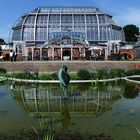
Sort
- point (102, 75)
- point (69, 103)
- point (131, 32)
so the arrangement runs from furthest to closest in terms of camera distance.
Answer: point (131, 32), point (102, 75), point (69, 103)

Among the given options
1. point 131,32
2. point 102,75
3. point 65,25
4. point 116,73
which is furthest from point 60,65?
point 131,32

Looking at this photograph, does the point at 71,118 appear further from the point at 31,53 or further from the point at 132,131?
the point at 31,53

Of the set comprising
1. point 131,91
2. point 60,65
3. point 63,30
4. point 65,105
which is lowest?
point 131,91

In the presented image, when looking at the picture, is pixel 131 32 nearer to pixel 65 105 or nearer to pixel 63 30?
pixel 63 30

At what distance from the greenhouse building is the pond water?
172 ft

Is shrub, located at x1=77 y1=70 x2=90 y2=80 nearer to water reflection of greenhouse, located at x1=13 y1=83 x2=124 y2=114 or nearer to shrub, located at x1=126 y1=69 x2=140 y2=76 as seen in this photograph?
shrub, located at x1=126 y1=69 x2=140 y2=76

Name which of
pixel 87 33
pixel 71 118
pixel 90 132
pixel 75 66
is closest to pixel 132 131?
pixel 90 132

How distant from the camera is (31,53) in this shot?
74.1 meters

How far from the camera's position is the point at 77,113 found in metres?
15.3

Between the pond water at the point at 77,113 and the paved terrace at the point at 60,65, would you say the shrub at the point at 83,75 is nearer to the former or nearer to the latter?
the pond water at the point at 77,113

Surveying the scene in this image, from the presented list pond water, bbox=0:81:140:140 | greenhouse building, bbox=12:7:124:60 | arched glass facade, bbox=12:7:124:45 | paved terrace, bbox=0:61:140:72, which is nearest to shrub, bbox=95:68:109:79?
pond water, bbox=0:81:140:140

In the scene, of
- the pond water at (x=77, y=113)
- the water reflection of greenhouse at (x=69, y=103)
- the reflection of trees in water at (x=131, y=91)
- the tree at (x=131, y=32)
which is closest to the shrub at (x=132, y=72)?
the reflection of trees in water at (x=131, y=91)

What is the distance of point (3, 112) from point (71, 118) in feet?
9.97

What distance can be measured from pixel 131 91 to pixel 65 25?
2182 inches
